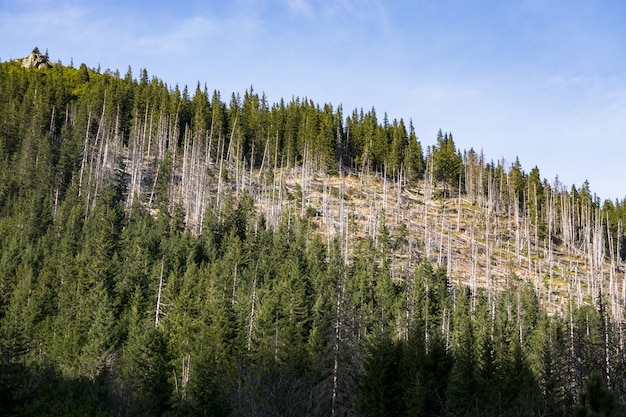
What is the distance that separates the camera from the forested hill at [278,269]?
34.5m

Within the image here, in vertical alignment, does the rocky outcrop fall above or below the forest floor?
above

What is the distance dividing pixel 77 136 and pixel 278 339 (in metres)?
63.4

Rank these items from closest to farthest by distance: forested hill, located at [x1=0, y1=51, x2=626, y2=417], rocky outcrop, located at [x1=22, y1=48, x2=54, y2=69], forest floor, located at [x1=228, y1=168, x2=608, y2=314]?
forested hill, located at [x1=0, y1=51, x2=626, y2=417]
forest floor, located at [x1=228, y1=168, x2=608, y2=314]
rocky outcrop, located at [x1=22, y1=48, x2=54, y2=69]

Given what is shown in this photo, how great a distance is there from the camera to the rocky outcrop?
162250 mm

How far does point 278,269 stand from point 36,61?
138281 mm

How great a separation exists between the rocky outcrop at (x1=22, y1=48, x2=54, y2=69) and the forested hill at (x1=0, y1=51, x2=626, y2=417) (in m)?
28.3

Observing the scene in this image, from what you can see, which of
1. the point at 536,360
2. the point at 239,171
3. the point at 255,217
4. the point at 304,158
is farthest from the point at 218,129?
the point at 536,360

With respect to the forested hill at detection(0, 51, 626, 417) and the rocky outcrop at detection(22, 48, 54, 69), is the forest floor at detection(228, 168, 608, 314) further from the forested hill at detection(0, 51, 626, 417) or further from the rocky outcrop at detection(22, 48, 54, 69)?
the rocky outcrop at detection(22, 48, 54, 69)

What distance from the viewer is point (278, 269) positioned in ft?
201

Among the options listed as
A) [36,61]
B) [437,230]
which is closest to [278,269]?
[437,230]

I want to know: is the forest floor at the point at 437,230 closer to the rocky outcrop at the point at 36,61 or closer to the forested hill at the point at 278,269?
the forested hill at the point at 278,269

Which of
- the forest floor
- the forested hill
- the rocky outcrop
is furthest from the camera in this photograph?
the rocky outcrop

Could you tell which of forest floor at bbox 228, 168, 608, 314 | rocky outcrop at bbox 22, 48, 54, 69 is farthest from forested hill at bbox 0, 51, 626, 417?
rocky outcrop at bbox 22, 48, 54, 69

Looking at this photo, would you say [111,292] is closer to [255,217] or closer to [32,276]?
[32,276]
